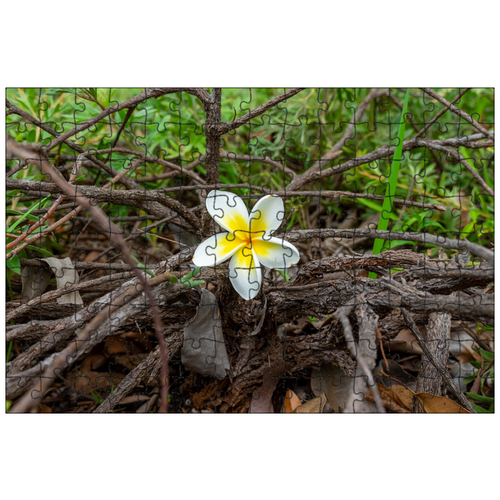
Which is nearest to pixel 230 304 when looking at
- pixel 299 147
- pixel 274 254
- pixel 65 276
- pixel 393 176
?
pixel 274 254

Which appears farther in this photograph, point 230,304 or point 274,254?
point 230,304

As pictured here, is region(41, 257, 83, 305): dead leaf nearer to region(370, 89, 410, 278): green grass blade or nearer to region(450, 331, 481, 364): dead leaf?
region(370, 89, 410, 278): green grass blade

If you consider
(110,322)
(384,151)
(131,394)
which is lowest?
(131,394)

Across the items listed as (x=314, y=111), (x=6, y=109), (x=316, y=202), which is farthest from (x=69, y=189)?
(x=314, y=111)

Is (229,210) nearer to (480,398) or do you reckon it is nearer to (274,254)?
(274,254)

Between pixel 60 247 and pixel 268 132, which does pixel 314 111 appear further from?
pixel 60 247

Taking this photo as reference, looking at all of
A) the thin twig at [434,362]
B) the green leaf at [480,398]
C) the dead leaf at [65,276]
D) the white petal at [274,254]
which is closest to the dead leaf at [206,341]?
the white petal at [274,254]
